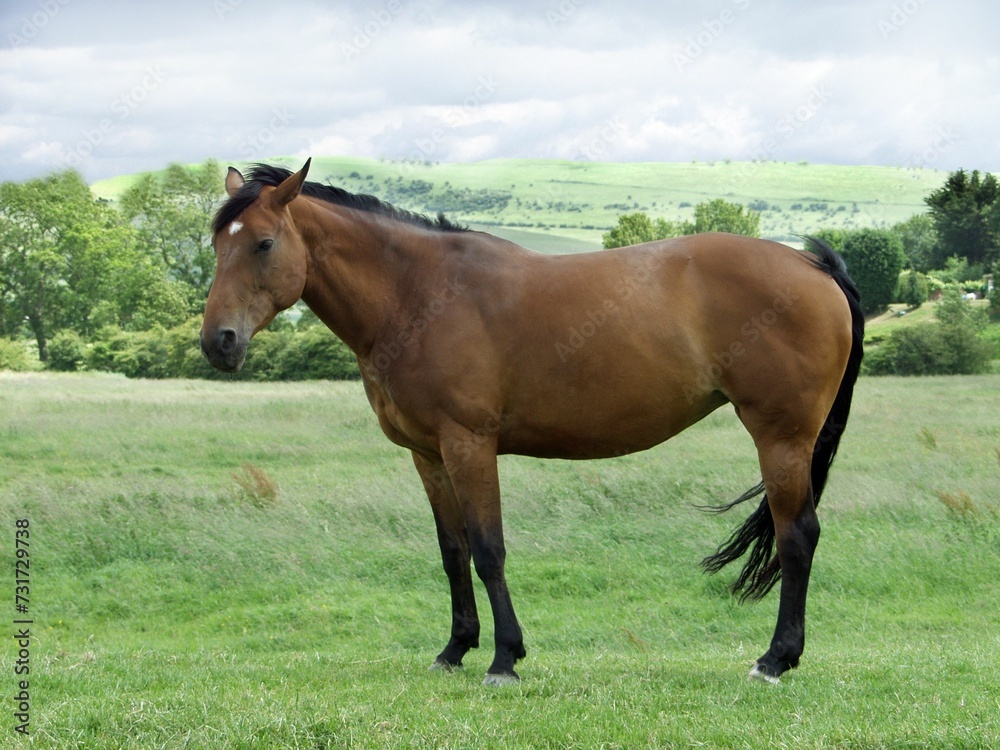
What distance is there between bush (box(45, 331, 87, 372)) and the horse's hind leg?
47787mm

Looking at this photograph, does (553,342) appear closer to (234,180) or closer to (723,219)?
(234,180)

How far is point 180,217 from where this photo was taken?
57.5 m

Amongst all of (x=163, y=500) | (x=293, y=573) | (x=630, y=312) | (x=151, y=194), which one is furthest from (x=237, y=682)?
(x=151, y=194)

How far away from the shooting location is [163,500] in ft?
40.0

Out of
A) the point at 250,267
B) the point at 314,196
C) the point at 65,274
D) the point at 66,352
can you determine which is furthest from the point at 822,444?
the point at 65,274

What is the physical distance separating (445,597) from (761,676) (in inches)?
200

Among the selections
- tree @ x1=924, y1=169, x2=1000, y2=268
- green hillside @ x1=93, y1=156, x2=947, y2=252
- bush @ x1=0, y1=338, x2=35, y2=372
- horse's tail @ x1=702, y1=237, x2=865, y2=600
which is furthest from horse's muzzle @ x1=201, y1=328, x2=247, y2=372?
green hillside @ x1=93, y1=156, x2=947, y2=252

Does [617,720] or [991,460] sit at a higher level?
[617,720]

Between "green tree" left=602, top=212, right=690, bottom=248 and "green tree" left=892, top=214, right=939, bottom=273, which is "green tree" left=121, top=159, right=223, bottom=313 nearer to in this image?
"green tree" left=602, top=212, right=690, bottom=248

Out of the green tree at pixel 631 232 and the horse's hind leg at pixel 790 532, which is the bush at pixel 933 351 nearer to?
the green tree at pixel 631 232

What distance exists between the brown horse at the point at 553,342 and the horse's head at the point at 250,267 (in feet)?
0.05

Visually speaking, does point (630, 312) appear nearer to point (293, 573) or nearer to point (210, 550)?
point (293, 573)

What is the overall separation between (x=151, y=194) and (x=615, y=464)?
5380cm

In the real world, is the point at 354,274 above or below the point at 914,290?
above
